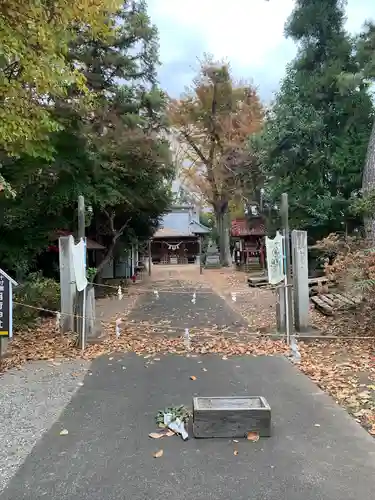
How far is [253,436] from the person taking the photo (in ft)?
13.3

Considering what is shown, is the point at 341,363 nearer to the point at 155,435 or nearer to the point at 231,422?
the point at 231,422

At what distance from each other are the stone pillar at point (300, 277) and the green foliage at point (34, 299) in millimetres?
5494

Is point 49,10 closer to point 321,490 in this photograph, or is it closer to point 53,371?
point 53,371

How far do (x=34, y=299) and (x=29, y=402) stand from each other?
588cm

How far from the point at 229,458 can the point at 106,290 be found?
15.9 meters

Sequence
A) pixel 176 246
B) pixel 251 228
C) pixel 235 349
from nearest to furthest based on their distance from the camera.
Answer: pixel 235 349 → pixel 251 228 → pixel 176 246

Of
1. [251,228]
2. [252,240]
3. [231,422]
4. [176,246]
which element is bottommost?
[231,422]

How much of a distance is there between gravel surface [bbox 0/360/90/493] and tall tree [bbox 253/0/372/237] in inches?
527

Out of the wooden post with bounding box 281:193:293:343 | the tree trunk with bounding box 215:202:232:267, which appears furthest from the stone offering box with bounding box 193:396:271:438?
the tree trunk with bounding box 215:202:232:267

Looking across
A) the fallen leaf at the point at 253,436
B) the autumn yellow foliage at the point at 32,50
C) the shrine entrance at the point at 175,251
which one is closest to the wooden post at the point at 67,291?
the autumn yellow foliage at the point at 32,50

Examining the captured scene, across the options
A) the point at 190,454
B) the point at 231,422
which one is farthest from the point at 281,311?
the point at 190,454

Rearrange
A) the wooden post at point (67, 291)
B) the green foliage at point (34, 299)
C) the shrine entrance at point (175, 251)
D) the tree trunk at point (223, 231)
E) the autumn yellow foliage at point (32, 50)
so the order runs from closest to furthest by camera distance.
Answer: the autumn yellow foliage at point (32, 50), the wooden post at point (67, 291), the green foliage at point (34, 299), the tree trunk at point (223, 231), the shrine entrance at point (175, 251)

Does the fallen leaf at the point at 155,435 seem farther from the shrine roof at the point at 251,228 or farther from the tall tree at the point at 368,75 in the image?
Result: the shrine roof at the point at 251,228

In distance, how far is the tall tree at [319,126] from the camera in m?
17.2
